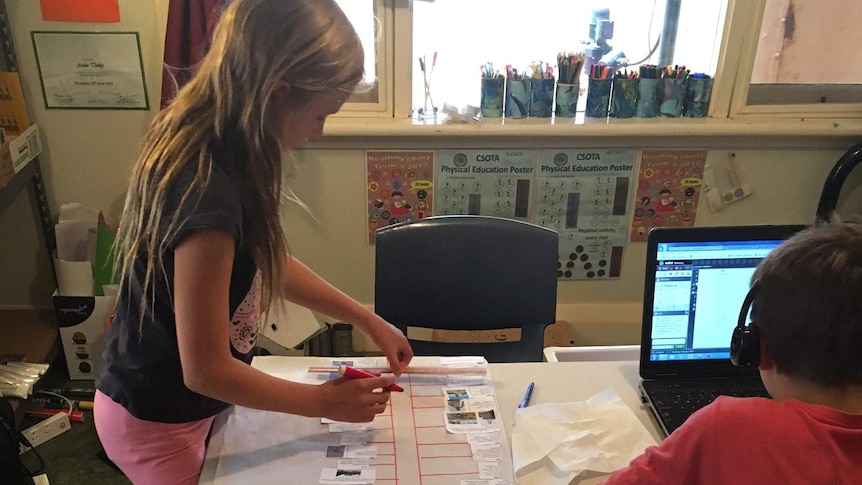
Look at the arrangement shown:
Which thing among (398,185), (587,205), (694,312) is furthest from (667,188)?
(694,312)

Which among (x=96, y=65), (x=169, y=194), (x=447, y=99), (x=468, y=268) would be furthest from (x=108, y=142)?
(x=169, y=194)

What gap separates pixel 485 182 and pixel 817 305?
5.10 ft

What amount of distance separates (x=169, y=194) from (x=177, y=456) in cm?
39

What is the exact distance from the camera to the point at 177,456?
0.97 metres

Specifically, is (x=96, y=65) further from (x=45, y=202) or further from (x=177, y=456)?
(x=177, y=456)

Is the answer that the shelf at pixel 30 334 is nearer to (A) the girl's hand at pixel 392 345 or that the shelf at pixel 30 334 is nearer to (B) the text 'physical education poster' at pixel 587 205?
(A) the girl's hand at pixel 392 345

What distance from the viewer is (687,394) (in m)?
1.07

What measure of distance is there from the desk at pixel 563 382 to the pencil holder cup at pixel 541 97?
3.75ft

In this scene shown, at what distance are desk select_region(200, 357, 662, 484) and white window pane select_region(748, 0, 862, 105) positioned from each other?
1.49 meters

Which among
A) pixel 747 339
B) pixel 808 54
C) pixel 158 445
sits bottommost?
pixel 158 445

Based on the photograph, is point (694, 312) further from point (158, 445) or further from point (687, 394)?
point (158, 445)

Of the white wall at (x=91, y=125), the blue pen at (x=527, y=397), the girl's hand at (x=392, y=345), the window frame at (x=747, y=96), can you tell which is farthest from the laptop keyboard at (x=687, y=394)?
the white wall at (x=91, y=125)

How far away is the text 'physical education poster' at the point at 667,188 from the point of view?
221cm

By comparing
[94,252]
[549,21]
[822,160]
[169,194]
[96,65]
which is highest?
[549,21]
